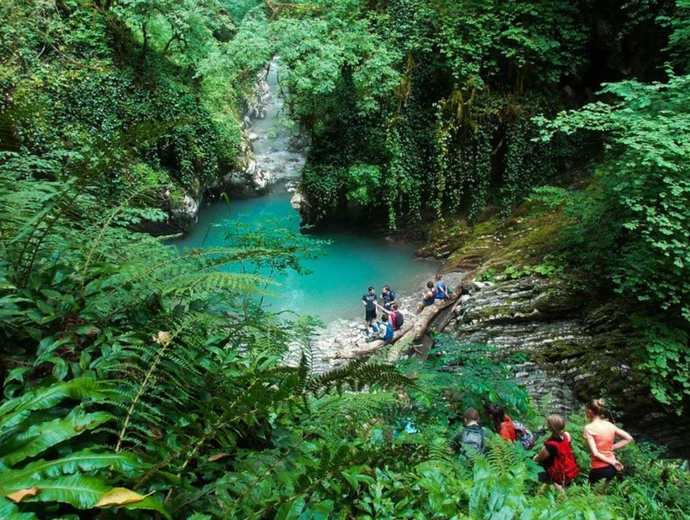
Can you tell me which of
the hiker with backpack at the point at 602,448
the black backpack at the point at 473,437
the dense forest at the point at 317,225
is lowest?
the hiker with backpack at the point at 602,448

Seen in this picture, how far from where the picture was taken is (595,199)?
675 centimetres

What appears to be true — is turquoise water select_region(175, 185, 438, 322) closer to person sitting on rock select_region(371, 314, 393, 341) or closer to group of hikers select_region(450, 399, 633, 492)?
person sitting on rock select_region(371, 314, 393, 341)

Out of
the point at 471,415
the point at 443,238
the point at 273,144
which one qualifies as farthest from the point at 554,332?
the point at 273,144

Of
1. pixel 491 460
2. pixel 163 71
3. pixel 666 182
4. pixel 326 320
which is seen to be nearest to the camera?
pixel 491 460

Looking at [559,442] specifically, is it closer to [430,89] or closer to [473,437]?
[473,437]

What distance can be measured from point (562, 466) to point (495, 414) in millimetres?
600

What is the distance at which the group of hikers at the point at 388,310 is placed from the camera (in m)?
8.04

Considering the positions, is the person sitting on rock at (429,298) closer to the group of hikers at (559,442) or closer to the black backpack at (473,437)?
the group of hikers at (559,442)

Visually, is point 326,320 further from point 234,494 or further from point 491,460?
point 234,494

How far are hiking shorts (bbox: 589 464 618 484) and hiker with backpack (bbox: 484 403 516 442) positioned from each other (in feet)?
1.99

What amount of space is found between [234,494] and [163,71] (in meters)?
11.2

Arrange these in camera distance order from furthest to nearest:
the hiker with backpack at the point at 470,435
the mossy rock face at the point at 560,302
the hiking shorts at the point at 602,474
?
the mossy rock face at the point at 560,302
the hiking shorts at the point at 602,474
the hiker with backpack at the point at 470,435

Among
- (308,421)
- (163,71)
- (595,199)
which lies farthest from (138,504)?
(163,71)

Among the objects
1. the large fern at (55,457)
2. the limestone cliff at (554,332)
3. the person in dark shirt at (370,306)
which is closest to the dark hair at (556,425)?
the limestone cliff at (554,332)
